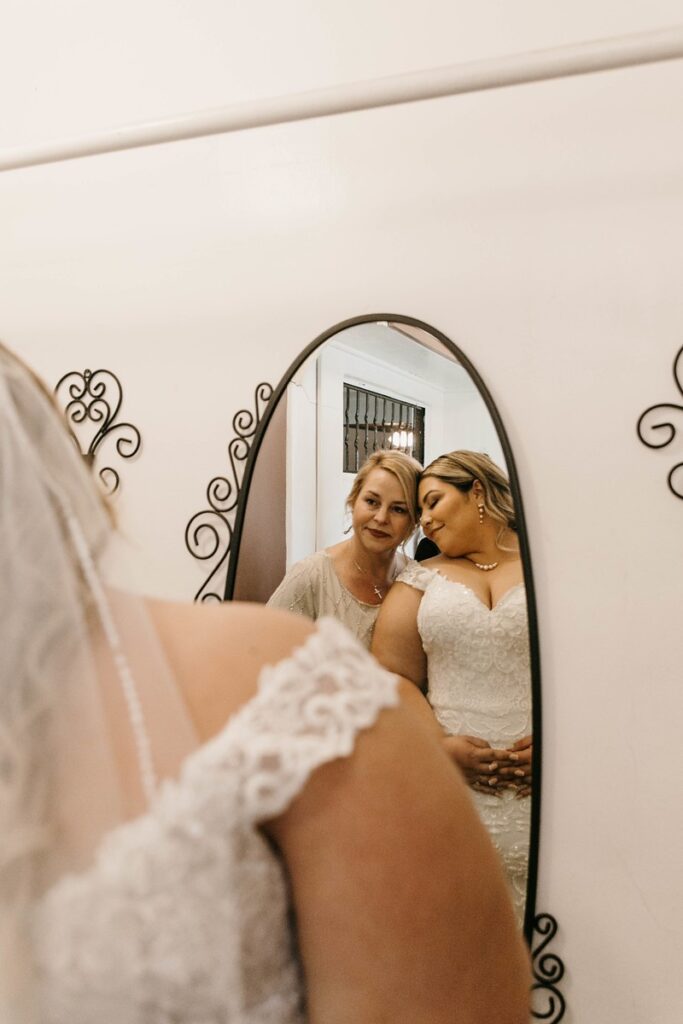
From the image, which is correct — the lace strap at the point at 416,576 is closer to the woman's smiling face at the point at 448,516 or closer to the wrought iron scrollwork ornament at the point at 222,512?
the woman's smiling face at the point at 448,516

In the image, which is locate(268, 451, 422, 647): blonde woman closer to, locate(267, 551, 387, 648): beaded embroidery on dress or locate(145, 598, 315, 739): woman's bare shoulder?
locate(267, 551, 387, 648): beaded embroidery on dress

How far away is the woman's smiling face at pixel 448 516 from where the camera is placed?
93 cm

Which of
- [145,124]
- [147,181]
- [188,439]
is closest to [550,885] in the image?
[188,439]

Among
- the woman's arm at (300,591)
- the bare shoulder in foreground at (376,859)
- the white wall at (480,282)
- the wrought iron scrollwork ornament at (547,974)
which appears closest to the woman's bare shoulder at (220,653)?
the bare shoulder in foreground at (376,859)

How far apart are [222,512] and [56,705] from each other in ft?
2.33

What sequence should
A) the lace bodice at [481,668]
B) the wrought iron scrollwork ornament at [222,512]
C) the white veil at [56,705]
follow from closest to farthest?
the white veil at [56,705] < the lace bodice at [481,668] < the wrought iron scrollwork ornament at [222,512]

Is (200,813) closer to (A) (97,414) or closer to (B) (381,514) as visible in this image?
(B) (381,514)

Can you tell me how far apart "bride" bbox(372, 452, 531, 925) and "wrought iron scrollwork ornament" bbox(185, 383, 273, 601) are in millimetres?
291

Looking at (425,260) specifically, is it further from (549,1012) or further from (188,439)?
(549,1012)

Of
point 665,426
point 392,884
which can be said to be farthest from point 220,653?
point 665,426

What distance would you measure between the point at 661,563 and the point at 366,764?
607mm

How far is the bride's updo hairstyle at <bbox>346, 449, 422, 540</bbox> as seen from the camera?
96cm

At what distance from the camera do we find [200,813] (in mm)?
405

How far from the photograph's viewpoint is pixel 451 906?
1.42 feet
